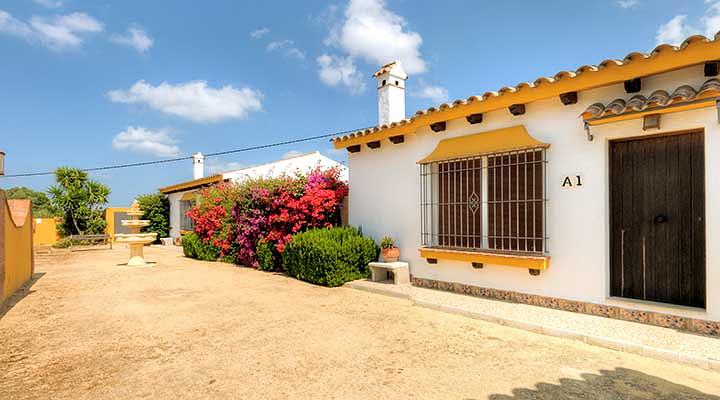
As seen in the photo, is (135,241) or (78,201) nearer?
(135,241)

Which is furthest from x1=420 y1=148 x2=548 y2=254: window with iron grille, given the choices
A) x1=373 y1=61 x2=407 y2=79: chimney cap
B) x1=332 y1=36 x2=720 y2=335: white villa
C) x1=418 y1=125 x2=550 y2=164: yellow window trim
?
x1=373 y1=61 x2=407 y2=79: chimney cap

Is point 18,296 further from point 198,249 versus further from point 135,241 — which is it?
point 198,249

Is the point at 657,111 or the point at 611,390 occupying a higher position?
the point at 657,111

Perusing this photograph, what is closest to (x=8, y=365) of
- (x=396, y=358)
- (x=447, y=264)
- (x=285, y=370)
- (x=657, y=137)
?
(x=285, y=370)

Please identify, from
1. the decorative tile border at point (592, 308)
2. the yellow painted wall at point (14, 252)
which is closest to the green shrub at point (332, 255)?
the decorative tile border at point (592, 308)

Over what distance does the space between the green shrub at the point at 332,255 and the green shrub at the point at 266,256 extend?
1787 millimetres

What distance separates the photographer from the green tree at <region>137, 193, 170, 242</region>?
22750 millimetres

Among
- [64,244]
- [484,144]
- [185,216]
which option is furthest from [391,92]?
[64,244]

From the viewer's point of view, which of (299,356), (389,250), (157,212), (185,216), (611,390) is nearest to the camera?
(611,390)

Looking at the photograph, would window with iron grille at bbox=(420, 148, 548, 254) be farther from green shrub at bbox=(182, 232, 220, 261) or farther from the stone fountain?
the stone fountain

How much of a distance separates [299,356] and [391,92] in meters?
6.54

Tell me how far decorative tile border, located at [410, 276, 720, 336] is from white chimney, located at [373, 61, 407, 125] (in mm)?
3930

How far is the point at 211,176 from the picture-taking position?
17.5 m

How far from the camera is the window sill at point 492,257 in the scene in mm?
5738
